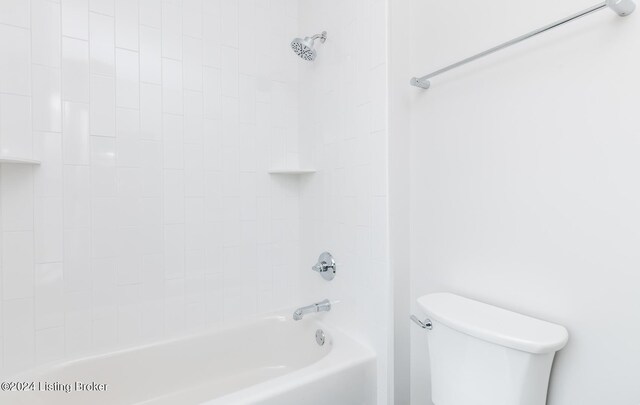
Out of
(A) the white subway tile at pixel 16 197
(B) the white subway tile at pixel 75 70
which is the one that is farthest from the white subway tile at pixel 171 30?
(A) the white subway tile at pixel 16 197

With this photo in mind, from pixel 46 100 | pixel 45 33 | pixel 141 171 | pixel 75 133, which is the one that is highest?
pixel 45 33

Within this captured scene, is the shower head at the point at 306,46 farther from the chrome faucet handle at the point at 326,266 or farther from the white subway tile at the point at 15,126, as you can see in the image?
the white subway tile at the point at 15,126

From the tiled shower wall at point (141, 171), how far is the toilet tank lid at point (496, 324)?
1.11 m

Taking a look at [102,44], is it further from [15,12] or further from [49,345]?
[49,345]

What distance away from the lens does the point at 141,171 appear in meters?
1.55

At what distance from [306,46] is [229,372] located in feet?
5.85

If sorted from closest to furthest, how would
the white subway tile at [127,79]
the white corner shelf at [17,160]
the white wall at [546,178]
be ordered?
the white wall at [546,178] → the white corner shelf at [17,160] → the white subway tile at [127,79]

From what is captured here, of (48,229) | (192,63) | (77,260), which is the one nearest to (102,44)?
(192,63)

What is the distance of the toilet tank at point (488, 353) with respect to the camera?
82 centimetres

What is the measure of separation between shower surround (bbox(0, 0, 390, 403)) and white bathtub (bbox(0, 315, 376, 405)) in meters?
0.07

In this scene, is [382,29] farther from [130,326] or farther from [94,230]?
[130,326]

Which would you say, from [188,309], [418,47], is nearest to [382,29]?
[418,47]

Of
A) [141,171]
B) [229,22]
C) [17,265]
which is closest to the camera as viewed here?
[17,265]

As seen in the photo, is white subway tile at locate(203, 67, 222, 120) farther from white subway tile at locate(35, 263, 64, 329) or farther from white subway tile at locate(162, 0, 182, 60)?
white subway tile at locate(35, 263, 64, 329)
